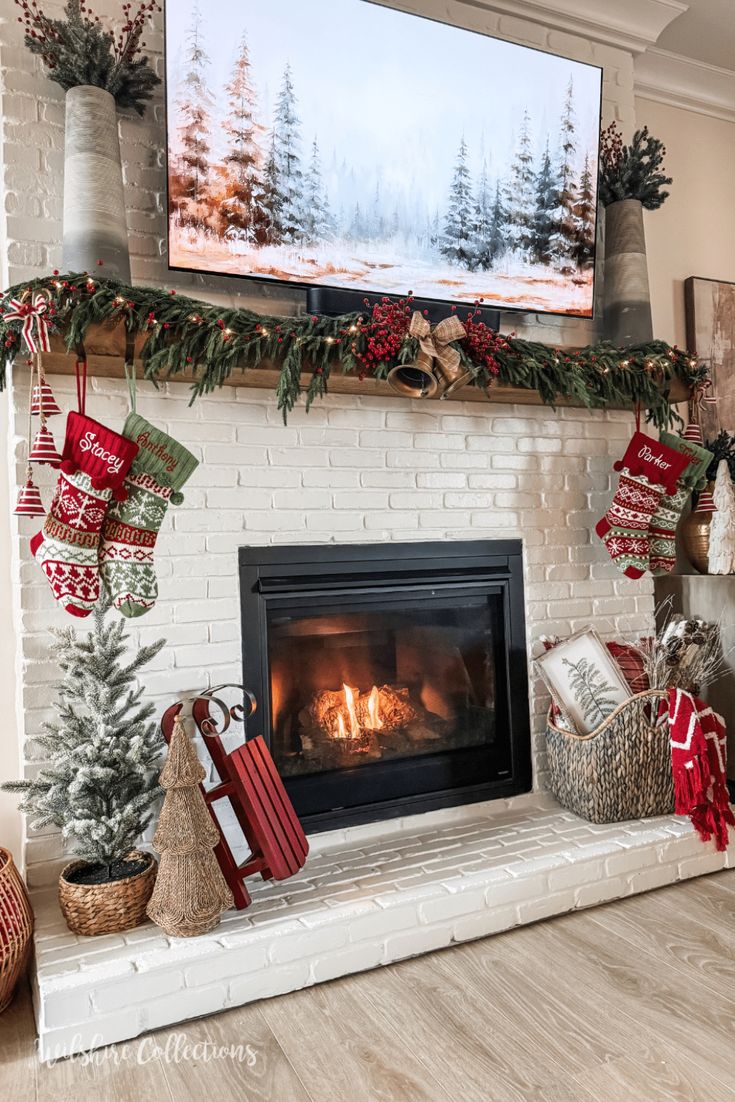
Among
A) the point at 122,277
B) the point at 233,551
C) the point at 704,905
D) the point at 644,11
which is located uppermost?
the point at 644,11

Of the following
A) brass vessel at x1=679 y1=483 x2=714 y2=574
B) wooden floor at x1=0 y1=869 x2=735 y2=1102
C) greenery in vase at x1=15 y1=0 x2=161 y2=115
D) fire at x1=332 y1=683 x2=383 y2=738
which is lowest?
wooden floor at x1=0 y1=869 x2=735 y2=1102

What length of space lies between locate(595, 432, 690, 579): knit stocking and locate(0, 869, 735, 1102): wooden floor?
107 centimetres

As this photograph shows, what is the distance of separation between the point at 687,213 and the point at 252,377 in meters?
2.18

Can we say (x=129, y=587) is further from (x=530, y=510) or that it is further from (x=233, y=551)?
(x=530, y=510)

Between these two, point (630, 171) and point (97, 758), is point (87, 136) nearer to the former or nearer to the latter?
point (97, 758)

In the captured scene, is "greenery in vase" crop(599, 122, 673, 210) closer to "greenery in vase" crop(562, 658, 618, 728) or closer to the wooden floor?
"greenery in vase" crop(562, 658, 618, 728)

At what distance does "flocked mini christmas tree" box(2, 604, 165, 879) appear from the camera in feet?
5.94

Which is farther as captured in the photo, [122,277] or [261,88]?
[261,88]

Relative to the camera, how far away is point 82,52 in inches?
75.5

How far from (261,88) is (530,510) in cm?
141

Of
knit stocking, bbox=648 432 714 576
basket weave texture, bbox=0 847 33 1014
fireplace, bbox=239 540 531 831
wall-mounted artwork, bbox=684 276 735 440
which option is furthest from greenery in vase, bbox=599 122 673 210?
basket weave texture, bbox=0 847 33 1014

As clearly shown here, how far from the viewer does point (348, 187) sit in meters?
2.24

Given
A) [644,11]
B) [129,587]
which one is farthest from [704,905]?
[644,11]

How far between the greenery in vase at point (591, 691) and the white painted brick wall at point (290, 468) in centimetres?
17
